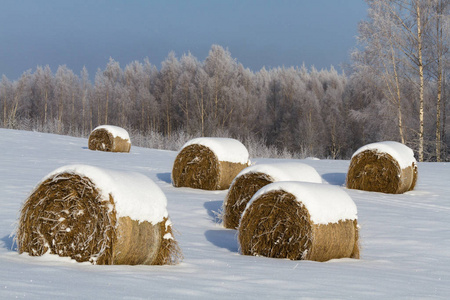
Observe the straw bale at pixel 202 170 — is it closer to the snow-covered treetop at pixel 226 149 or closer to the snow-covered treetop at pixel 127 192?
the snow-covered treetop at pixel 226 149

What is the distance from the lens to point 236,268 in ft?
17.0

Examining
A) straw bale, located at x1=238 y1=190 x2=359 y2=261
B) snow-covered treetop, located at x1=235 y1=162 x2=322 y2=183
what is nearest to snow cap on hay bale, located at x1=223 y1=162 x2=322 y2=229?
snow-covered treetop, located at x1=235 y1=162 x2=322 y2=183

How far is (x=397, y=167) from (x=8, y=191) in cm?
837

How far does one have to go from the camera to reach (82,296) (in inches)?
138

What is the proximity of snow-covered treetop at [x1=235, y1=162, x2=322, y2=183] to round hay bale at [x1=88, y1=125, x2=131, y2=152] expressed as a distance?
13241 millimetres

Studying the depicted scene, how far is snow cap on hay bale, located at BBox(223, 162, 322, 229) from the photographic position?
815cm

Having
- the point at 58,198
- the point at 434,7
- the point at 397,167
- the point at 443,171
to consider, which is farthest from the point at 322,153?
the point at 58,198

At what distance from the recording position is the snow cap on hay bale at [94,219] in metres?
4.96

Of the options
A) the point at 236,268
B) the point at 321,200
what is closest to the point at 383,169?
the point at 321,200

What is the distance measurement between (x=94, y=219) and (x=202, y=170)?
7.27 metres

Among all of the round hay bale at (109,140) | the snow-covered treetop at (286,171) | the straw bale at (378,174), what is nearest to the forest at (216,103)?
the round hay bale at (109,140)

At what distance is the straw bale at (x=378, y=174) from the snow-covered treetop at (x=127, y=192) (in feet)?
28.6

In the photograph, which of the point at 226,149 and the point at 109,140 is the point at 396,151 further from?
the point at 109,140

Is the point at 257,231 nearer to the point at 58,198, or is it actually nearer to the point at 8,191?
the point at 58,198
